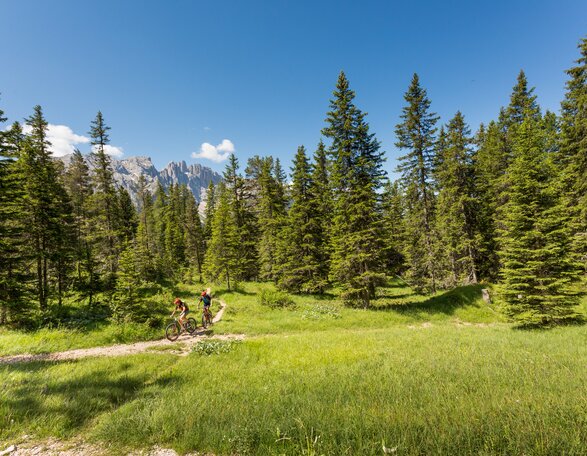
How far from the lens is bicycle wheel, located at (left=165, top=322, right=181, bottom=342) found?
1383cm

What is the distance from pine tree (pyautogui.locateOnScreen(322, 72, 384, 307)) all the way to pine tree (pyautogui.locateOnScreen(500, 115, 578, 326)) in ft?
25.6

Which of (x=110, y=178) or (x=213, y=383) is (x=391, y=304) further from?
(x=110, y=178)

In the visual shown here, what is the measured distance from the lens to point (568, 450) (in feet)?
9.84

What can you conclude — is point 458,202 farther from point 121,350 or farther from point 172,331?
point 121,350

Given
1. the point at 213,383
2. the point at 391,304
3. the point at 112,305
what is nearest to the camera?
the point at 213,383

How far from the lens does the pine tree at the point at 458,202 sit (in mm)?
26156

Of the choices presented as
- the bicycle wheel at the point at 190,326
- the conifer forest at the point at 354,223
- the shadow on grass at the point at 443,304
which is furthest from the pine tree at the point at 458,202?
the bicycle wheel at the point at 190,326

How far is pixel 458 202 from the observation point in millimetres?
26031

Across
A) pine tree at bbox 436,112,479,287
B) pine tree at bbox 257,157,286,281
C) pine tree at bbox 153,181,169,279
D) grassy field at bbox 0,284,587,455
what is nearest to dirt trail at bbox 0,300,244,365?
grassy field at bbox 0,284,587,455

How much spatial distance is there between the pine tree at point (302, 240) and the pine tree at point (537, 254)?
Answer: 15.4 m

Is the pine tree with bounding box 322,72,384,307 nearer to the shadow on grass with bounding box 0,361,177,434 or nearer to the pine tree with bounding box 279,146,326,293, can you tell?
the pine tree with bounding box 279,146,326,293

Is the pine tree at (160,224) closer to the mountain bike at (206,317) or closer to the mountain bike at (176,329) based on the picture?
the mountain bike at (206,317)

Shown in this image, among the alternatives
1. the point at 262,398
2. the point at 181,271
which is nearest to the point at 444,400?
the point at 262,398

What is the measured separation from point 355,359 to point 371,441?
19.5 feet
